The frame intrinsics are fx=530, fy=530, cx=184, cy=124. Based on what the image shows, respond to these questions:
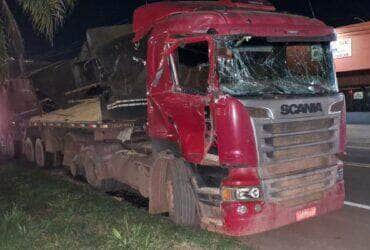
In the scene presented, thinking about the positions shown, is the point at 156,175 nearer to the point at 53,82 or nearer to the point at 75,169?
the point at 75,169

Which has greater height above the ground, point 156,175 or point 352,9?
point 352,9

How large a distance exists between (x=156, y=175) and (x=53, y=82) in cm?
598

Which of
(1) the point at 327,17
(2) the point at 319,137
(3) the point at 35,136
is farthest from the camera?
(1) the point at 327,17

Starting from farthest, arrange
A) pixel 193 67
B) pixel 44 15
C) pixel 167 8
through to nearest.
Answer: pixel 44 15 < pixel 167 8 < pixel 193 67

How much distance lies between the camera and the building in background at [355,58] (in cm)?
2642

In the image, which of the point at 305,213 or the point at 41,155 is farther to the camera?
the point at 41,155

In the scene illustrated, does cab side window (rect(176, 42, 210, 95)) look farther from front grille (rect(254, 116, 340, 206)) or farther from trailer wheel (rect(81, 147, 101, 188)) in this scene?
trailer wheel (rect(81, 147, 101, 188))

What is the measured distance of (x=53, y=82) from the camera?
12.9 m

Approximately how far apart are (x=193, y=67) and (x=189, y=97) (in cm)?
45

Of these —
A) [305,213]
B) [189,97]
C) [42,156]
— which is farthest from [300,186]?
[42,156]

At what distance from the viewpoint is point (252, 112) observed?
6395mm

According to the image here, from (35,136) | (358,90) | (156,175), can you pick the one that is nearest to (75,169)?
(35,136)

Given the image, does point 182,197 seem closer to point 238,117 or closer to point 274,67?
point 238,117

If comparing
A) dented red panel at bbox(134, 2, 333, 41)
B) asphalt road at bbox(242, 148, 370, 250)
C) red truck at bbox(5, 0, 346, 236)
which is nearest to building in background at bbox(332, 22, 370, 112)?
asphalt road at bbox(242, 148, 370, 250)
